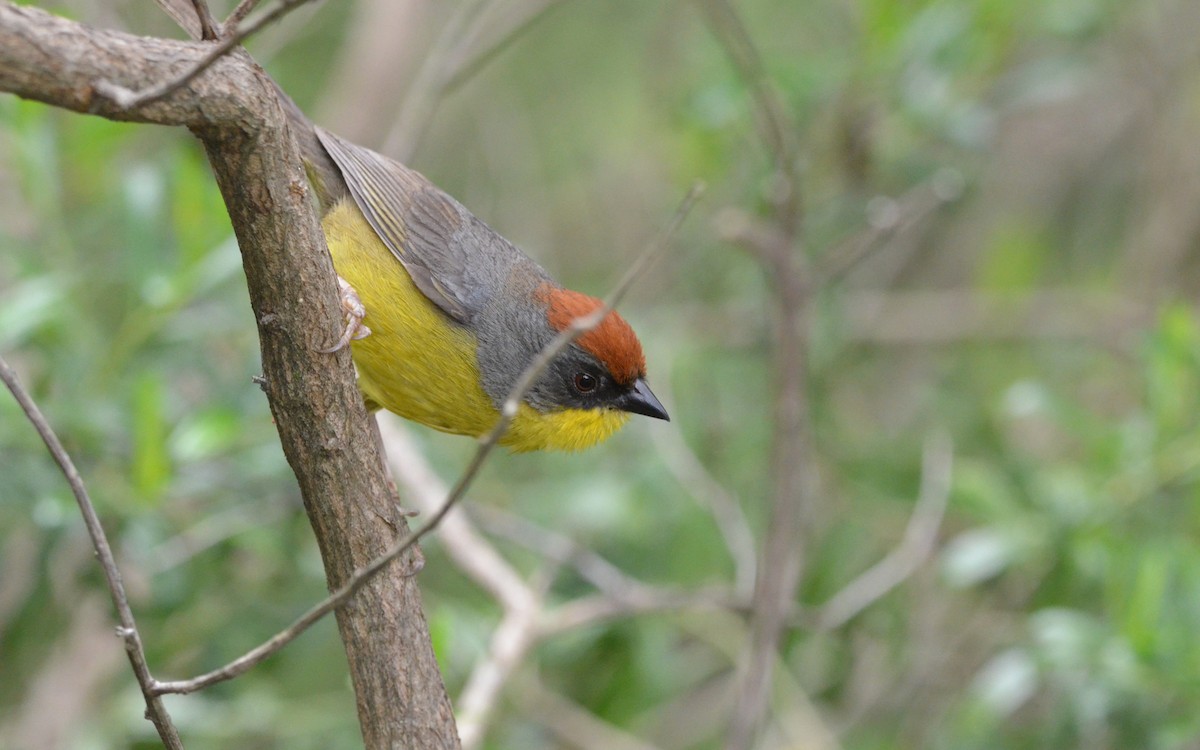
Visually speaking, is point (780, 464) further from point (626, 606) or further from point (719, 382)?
point (719, 382)

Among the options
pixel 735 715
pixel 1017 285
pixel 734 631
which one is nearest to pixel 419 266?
pixel 735 715

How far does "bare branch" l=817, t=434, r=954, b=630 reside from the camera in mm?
5016

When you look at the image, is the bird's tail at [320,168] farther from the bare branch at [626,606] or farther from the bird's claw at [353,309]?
the bare branch at [626,606]

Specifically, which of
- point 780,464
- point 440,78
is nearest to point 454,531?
point 780,464

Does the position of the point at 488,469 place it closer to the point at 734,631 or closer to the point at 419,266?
the point at 734,631

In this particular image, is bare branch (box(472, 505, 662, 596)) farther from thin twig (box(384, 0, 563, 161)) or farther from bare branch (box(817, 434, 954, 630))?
thin twig (box(384, 0, 563, 161))

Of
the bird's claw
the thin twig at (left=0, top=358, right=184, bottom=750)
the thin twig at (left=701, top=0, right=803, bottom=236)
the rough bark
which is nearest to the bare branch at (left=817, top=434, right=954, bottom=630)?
the thin twig at (left=701, top=0, right=803, bottom=236)

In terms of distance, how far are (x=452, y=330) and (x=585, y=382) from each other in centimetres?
45

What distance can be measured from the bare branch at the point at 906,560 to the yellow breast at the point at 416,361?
1775 mm

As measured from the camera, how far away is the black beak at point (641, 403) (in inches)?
149

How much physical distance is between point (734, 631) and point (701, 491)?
2.36 ft

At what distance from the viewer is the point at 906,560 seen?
520 cm

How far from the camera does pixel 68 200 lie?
227 inches

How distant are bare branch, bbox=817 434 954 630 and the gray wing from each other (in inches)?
85.3
